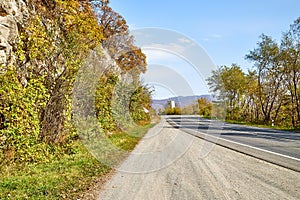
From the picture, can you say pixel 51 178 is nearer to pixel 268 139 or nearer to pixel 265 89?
pixel 268 139

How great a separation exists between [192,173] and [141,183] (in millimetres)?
1505

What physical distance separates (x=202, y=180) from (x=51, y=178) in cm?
349

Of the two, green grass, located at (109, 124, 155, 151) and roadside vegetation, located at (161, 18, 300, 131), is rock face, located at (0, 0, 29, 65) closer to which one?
green grass, located at (109, 124, 155, 151)

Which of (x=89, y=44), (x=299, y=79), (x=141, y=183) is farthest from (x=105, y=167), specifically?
(x=299, y=79)

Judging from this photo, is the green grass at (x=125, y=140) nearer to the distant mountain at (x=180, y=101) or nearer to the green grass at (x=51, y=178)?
the green grass at (x=51, y=178)

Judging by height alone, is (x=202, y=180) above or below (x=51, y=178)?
above

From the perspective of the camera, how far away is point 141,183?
6.65 m

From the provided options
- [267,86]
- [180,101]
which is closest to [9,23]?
[180,101]

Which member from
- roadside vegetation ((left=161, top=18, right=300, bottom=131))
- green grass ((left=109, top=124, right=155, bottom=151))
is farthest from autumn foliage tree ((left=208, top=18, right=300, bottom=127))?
green grass ((left=109, top=124, right=155, bottom=151))

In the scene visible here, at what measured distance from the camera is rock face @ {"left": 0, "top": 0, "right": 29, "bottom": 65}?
29.5 ft

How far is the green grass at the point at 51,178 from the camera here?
586cm

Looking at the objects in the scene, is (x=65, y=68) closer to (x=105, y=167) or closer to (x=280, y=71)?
(x=105, y=167)

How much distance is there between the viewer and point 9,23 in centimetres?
966

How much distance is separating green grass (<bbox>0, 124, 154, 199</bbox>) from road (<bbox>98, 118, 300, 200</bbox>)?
2.05 ft
